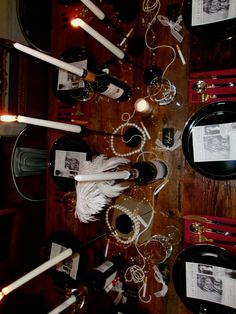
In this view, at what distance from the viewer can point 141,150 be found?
5.48 ft

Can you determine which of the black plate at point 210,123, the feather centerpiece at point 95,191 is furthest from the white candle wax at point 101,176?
the black plate at point 210,123

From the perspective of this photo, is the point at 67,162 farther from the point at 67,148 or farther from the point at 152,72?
the point at 152,72

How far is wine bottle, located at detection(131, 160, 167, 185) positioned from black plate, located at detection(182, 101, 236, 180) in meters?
0.16

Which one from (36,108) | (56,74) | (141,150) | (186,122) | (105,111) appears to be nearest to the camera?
(186,122)

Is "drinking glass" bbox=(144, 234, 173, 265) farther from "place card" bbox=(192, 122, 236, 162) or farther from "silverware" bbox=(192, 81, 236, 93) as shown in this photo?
Answer: "silverware" bbox=(192, 81, 236, 93)

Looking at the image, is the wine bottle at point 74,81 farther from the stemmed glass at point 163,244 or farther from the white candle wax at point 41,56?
the stemmed glass at point 163,244

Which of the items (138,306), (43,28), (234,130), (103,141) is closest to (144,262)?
(138,306)

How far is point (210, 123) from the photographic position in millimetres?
1407

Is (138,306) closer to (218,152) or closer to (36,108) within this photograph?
(218,152)

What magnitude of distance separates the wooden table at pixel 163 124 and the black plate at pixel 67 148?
0.05 meters

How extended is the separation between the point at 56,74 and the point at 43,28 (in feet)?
2.28

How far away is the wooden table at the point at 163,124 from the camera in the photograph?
148 centimetres

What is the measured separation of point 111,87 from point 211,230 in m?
0.93

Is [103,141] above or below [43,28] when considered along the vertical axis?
below
